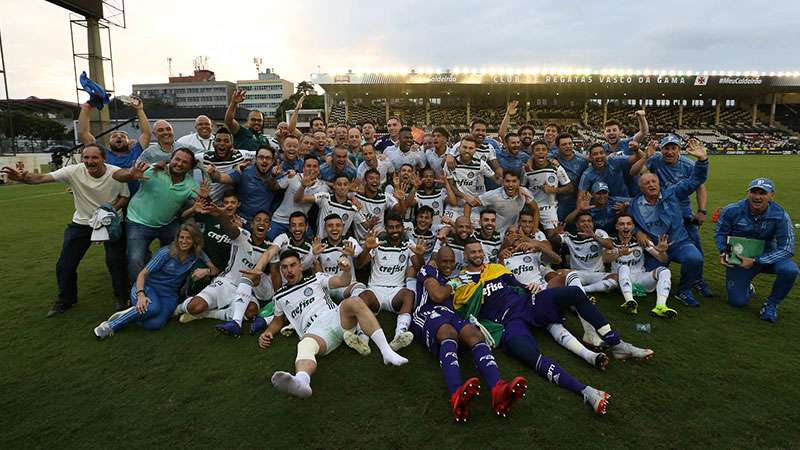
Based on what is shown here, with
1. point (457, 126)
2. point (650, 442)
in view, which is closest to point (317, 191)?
point (650, 442)

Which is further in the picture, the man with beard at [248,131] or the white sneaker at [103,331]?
the man with beard at [248,131]

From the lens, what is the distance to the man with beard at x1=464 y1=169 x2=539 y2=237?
5988 millimetres

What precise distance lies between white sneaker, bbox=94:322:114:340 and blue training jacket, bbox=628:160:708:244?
6.41 m

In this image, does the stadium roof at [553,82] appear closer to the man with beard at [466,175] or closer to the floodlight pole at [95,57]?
Result: the floodlight pole at [95,57]

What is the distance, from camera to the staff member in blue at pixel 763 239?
191 inches

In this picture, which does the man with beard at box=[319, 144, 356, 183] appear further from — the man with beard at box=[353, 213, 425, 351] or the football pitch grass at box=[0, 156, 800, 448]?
the football pitch grass at box=[0, 156, 800, 448]

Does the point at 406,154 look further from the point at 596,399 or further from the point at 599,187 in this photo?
the point at 596,399

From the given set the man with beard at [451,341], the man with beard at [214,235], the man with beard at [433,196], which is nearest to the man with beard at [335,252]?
the man with beard at [451,341]

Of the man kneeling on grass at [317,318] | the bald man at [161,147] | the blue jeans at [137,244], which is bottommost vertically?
the man kneeling on grass at [317,318]

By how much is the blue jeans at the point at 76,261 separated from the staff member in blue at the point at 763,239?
23.9 feet

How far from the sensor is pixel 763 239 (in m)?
5.19

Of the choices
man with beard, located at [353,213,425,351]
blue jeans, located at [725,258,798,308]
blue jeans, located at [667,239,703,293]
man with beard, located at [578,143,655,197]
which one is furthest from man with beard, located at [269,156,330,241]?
blue jeans, located at [725,258,798,308]

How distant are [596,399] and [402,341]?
1697 millimetres

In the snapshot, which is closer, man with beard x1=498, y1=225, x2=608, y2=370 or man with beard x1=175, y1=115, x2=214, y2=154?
man with beard x1=498, y1=225, x2=608, y2=370
